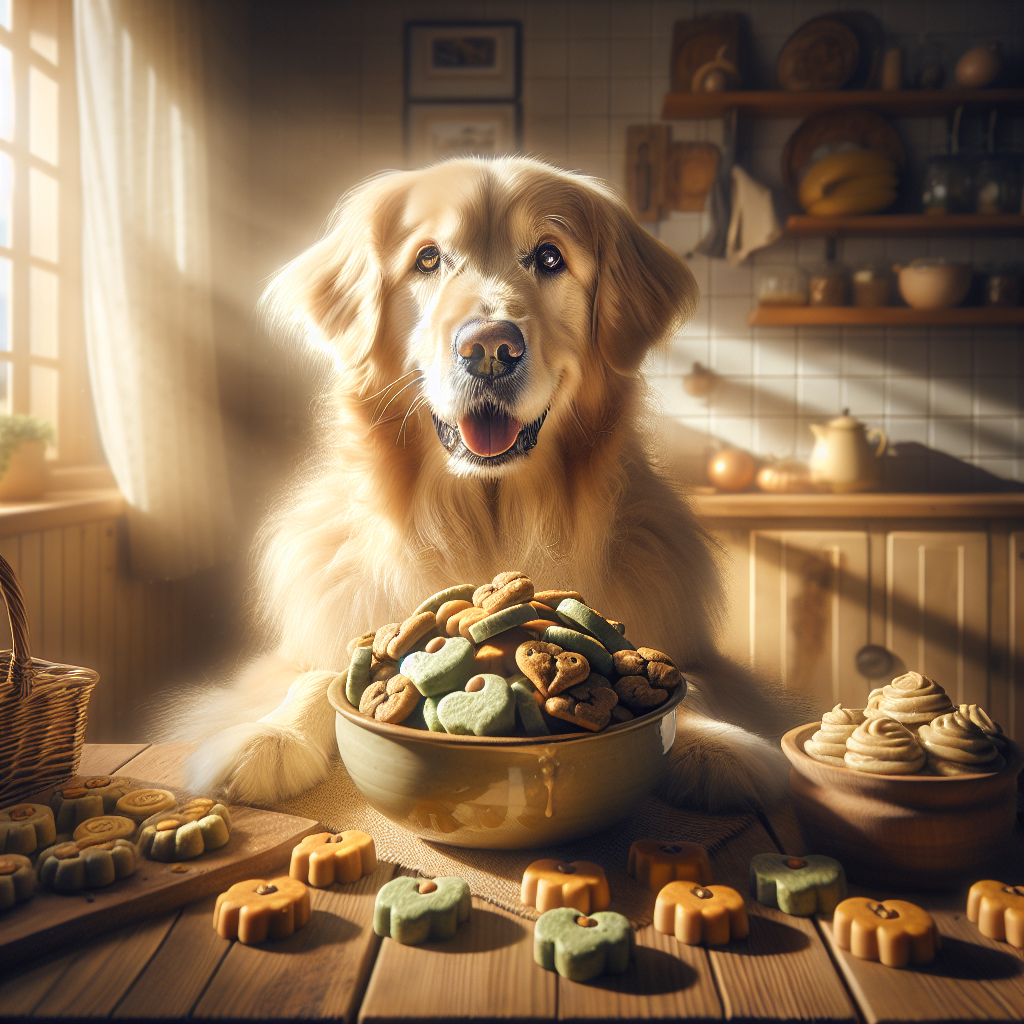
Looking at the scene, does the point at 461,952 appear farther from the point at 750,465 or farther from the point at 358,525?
the point at 750,465

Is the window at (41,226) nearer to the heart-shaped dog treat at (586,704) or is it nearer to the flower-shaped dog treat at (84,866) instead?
the flower-shaped dog treat at (84,866)

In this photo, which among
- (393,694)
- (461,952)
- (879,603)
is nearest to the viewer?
(461,952)

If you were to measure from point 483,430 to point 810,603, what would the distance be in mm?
1976

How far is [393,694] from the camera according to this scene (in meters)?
0.64

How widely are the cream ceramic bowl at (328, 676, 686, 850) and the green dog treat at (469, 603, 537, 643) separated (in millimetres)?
94

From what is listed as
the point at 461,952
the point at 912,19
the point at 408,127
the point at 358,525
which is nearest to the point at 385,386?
the point at 358,525

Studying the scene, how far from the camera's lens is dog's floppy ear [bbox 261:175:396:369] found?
4.37 ft

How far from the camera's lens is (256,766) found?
0.78 meters

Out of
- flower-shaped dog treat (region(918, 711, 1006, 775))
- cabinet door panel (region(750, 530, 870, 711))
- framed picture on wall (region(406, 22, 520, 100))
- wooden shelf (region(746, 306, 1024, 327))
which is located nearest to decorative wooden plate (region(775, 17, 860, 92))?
wooden shelf (region(746, 306, 1024, 327))

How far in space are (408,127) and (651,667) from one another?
10.9ft

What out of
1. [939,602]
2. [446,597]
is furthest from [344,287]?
[939,602]

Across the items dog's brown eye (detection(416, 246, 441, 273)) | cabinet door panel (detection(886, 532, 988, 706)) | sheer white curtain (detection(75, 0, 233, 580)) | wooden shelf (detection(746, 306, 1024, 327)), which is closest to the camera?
dog's brown eye (detection(416, 246, 441, 273))

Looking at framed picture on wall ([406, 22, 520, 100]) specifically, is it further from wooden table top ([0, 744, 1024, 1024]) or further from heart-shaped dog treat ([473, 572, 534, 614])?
wooden table top ([0, 744, 1024, 1024])

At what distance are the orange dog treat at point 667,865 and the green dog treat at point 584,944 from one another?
3.0 inches
